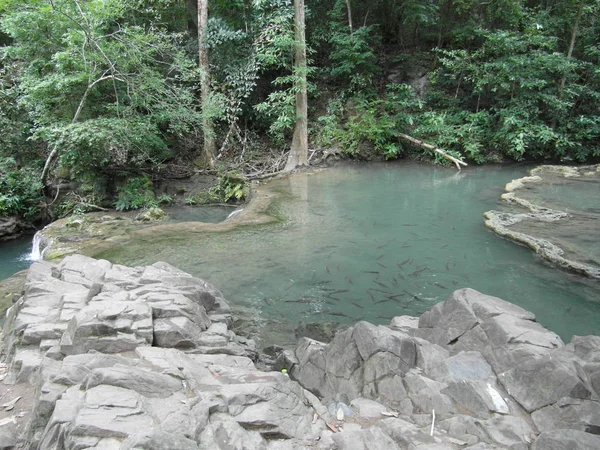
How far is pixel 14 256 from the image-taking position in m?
9.38

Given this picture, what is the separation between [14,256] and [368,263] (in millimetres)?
7723

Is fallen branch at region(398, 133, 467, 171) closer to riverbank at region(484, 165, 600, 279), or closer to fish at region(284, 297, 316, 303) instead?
riverbank at region(484, 165, 600, 279)

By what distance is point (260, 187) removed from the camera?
1184cm

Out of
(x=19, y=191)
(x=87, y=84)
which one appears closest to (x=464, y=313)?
(x=87, y=84)

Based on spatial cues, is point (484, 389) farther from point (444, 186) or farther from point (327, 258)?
point (444, 186)

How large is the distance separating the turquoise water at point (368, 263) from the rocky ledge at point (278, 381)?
3.69 feet

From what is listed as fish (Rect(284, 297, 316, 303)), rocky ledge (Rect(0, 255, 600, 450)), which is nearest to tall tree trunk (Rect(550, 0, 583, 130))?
fish (Rect(284, 297, 316, 303))

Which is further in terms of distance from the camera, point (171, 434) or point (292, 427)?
point (292, 427)

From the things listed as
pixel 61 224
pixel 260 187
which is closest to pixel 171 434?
pixel 61 224

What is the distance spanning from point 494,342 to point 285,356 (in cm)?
205

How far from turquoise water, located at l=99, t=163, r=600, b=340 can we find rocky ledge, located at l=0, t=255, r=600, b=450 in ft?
3.69

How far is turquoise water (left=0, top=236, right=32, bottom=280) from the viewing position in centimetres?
870

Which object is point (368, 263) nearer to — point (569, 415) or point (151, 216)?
point (569, 415)

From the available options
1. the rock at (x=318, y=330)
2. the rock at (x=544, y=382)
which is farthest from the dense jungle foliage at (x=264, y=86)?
the rock at (x=544, y=382)
